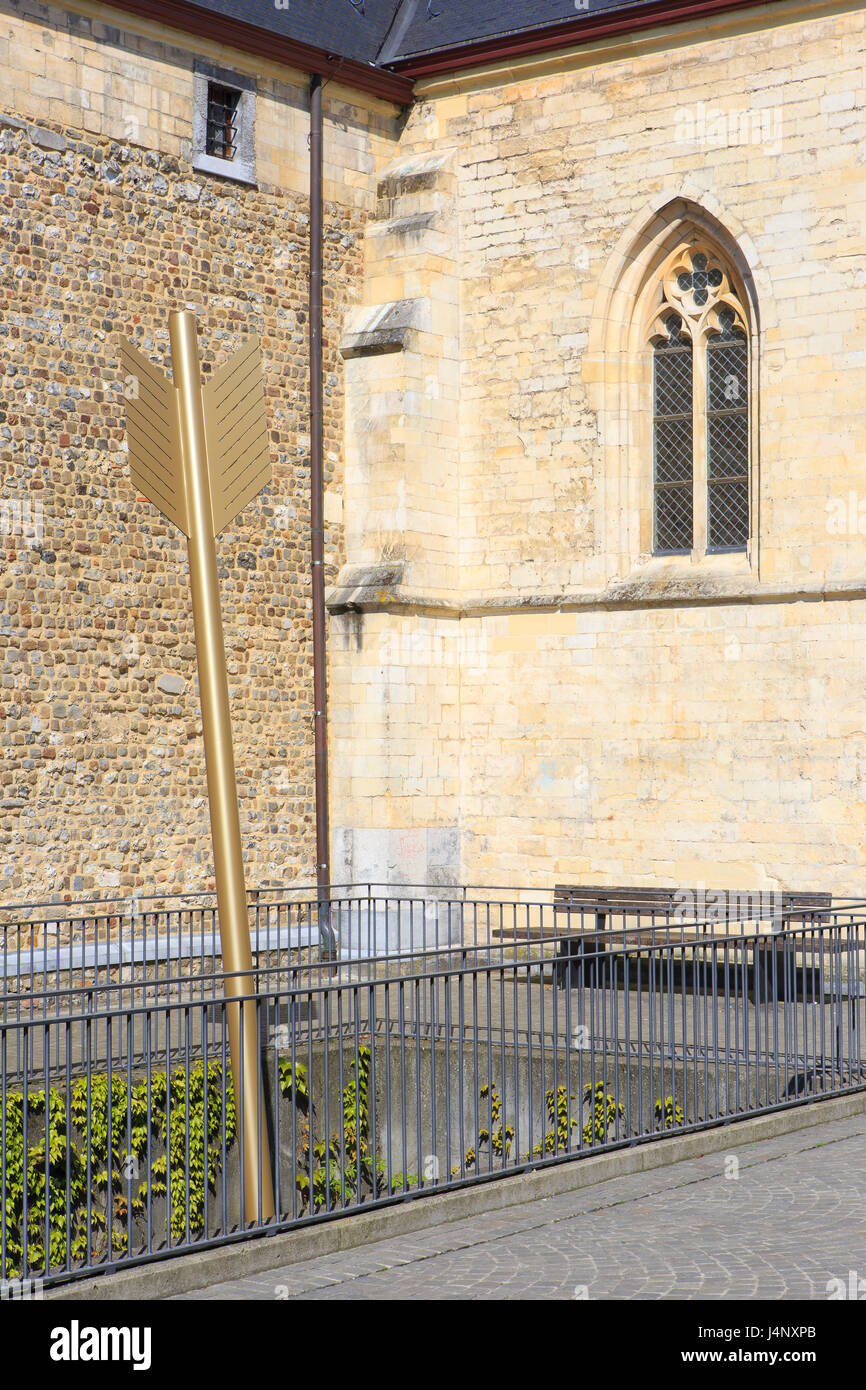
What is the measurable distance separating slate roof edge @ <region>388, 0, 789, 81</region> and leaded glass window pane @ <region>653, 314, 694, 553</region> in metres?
2.83

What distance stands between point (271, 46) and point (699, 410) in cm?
548

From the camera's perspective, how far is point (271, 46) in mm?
16922

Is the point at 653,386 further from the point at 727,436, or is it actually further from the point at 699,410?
the point at 727,436

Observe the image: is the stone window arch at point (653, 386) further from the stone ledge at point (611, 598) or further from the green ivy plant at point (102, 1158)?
the green ivy plant at point (102, 1158)

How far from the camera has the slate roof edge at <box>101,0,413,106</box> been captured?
15898mm

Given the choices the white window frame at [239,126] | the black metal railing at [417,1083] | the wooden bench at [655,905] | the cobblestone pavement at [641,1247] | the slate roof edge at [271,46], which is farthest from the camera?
the white window frame at [239,126]

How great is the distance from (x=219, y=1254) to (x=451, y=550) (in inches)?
477

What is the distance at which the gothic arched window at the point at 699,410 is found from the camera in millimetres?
16906

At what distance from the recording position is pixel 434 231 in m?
18.0

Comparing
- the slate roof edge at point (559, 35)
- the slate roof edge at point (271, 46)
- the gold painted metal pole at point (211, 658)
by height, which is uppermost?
the slate roof edge at point (559, 35)

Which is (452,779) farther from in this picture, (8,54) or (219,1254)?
(219,1254)

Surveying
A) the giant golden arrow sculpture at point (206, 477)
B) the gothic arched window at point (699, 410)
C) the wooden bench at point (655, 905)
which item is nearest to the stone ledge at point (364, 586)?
the gothic arched window at point (699, 410)

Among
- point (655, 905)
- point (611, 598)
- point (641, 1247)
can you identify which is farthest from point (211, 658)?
point (611, 598)

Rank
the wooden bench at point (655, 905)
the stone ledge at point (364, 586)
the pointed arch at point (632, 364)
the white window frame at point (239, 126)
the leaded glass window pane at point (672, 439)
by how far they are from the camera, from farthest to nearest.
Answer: the leaded glass window pane at point (672, 439) < the stone ledge at point (364, 586) < the pointed arch at point (632, 364) < the white window frame at point (239, 126) < the wooden bench at point (655, 905)
